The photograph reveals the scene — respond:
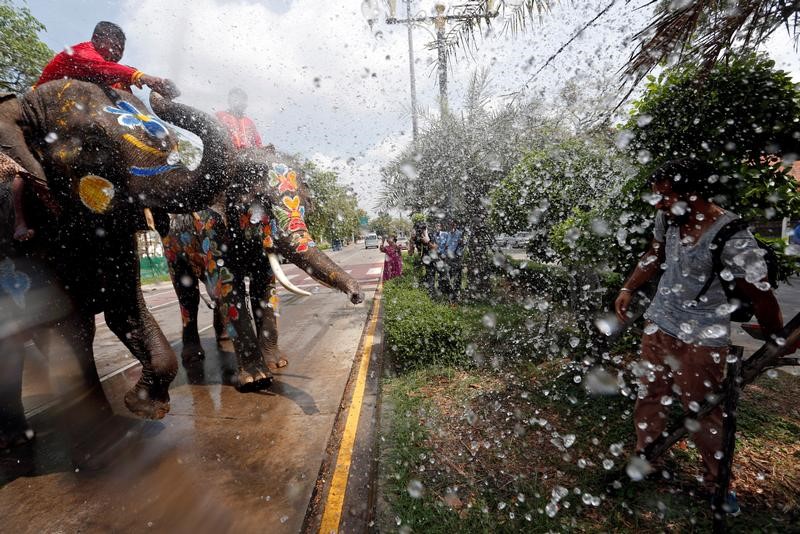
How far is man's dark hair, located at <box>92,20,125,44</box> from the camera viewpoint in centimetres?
338

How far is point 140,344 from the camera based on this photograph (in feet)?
10.9

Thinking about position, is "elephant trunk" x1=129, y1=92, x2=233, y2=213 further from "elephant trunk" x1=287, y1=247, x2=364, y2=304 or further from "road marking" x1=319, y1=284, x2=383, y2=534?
"road marking" x1=319, y1=284, x2=383, y2=534

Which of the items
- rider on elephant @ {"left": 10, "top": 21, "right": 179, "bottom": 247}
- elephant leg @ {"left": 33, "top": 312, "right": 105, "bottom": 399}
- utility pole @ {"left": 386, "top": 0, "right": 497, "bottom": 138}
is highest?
utility pole @ {"left": 386, "top": 0, "right": 497, "bottom": 138}

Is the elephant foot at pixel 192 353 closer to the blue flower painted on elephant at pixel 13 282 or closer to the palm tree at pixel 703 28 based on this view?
the blue flower painted on elephant at pixel 13 282

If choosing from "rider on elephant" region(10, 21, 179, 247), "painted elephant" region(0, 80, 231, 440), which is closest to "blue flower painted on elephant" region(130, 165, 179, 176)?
"painted elephant" region(0, 80, 231, 440)

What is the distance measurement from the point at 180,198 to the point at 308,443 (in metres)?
2.08

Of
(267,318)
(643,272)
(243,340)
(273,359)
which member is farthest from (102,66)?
(643,272)

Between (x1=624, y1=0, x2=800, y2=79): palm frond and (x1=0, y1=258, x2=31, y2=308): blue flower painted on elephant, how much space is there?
196 inches

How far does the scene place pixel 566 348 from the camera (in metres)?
4.48

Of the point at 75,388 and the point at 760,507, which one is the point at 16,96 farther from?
the point at 760,507

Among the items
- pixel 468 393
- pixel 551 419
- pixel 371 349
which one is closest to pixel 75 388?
pixel 371 349

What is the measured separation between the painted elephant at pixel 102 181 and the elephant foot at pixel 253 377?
2.60 ft

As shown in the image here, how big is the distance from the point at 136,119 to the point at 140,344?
73.1 inches

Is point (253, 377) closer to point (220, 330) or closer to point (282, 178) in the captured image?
point (282, 178)
